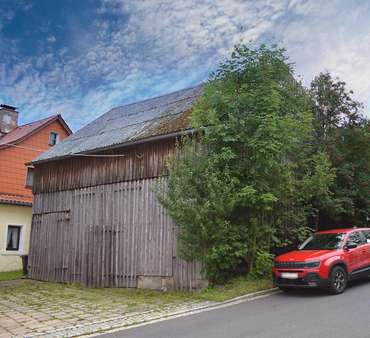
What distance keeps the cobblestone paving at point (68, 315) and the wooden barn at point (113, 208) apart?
2.86 metres

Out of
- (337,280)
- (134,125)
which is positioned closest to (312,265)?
(337,280)

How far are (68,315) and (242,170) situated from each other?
628 cm

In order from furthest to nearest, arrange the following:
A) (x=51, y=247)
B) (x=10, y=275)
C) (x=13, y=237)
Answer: (x=13, y=237)
(x=10, y=275)
(x=51, y=247)

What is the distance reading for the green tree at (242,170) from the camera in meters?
11.3

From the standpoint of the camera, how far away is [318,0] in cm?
1199

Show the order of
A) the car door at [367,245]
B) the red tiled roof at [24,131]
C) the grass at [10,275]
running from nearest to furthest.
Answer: the car door at [367,245], the grass at [10,275], the red tiled roof at [24,131]

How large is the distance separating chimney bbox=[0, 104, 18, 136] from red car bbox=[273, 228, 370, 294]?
24023 millimetres

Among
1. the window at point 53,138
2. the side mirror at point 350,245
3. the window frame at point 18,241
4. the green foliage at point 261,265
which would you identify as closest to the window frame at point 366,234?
the side mirror at point 350,245

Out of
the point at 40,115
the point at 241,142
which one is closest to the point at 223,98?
the point at 241,142

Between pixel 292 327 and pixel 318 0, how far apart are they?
31.5ft

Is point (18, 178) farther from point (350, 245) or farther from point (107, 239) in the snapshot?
point (350, 245)

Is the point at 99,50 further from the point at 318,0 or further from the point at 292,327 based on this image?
the point at 292,327

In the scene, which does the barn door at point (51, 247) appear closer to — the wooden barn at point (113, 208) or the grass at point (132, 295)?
the wooden barn at point (113, 208)

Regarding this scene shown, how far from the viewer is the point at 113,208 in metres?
15.1
